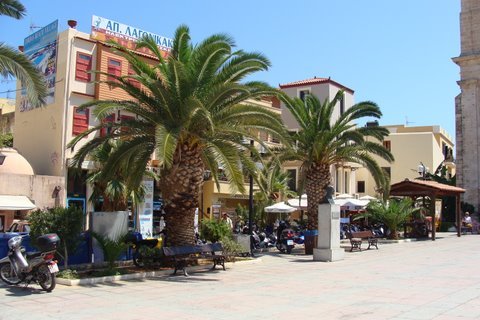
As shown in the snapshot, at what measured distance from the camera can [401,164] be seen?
61.2 meters

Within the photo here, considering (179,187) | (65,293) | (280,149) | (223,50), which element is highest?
(223,50)

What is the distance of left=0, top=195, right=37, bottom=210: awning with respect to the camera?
2484 centimetres

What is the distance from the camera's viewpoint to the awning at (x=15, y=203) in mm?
24844

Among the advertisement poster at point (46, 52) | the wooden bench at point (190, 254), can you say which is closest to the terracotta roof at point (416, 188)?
the wooden bench at point (190, 254)

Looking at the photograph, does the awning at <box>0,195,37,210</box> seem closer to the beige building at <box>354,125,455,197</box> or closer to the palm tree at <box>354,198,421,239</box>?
the palm tree at <box>354,198,421,239</box>

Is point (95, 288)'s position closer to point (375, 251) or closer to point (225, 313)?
point (225, 313)

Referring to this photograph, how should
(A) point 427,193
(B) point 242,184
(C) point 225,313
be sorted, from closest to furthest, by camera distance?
(C) point 225,313 → (B) point 242,184 → (A) point 427,193

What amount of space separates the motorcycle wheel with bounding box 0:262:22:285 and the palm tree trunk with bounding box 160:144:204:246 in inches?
178

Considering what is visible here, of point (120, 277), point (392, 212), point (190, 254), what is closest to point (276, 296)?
point (120, 277)

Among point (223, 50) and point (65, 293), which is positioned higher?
point (223, 50)

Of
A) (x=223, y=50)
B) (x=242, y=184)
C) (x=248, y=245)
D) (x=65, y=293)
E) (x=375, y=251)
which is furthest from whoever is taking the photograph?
(x=375, y=251)

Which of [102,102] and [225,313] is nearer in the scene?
[225,313]

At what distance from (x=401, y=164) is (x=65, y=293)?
5483 centimetres

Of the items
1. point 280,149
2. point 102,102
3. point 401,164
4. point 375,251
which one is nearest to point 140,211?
point 280,149
